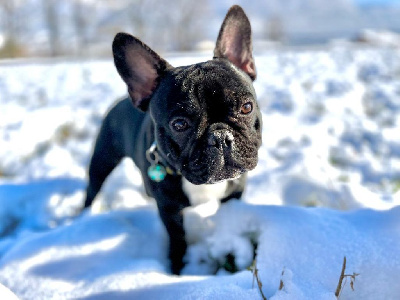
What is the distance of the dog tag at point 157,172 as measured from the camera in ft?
5.17

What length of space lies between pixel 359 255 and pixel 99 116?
3.14 meters

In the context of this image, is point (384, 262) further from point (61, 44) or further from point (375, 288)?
point (61, 44)

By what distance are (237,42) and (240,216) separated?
0.75 metres

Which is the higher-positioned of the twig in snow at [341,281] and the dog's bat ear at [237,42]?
the dog's bat ear at [237,42]

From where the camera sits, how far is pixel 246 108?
144 cm

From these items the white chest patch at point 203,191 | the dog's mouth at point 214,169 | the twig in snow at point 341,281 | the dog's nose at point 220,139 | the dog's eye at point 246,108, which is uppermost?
the dog's eye at point 246,108

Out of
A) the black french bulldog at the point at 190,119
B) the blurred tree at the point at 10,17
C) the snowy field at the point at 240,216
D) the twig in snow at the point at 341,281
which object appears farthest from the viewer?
the blurred tree at the point at 10,17

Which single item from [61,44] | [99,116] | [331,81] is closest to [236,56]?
[99,116]

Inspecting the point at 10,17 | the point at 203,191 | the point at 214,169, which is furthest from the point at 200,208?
the point at 10,17

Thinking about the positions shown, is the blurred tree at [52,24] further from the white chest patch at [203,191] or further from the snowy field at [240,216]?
the white chest patch at [203,191]

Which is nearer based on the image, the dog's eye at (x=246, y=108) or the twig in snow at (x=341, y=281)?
the twig in snow at (x=341, y=281)

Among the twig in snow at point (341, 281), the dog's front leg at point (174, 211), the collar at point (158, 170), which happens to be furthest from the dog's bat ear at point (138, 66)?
the twig in snow at point (341, 281)

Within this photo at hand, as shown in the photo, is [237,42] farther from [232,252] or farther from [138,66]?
[232,252]

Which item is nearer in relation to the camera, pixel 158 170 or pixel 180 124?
pixel 180 124
